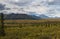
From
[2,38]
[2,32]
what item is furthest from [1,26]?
[2,38]

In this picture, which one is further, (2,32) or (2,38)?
(2,32)

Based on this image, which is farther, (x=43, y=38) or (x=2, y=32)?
(x=2, y=32)

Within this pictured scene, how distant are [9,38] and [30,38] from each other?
189cm

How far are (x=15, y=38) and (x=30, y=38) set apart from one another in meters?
1.49

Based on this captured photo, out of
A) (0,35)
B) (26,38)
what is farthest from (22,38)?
(0,35)

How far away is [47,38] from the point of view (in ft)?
47.1

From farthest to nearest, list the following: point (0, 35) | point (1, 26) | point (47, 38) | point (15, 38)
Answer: point (1, 26) < point (0, 35) < point (15, 38) < point (47, 38)

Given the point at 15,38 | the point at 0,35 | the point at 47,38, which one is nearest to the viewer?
the point at 47,38

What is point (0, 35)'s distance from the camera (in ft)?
64.2

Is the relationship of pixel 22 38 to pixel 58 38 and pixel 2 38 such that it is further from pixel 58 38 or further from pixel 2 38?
pixel 58 38

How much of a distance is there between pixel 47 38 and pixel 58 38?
9.41 feet

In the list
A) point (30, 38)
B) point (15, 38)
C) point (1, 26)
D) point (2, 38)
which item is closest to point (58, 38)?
point (30, 38)

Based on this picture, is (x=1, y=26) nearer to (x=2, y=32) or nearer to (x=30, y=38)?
(x=2, y=32)

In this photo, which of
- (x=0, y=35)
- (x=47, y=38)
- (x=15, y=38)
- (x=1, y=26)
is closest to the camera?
(x=47, y=38)
